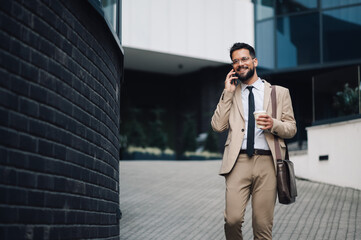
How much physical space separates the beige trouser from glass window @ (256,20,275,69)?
1485 cm

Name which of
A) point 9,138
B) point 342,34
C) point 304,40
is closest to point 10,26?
point 9,138

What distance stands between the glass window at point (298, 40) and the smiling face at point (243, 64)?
1382 cm

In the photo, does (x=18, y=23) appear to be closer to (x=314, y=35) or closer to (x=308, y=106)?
(x=308, y=106)

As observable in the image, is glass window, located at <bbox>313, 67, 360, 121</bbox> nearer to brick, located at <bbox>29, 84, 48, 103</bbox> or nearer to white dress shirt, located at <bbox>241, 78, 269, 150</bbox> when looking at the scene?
white dress shirt, located at <bbox>241, 78, 269, 150</bbox>

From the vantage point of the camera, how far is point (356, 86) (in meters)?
13.1

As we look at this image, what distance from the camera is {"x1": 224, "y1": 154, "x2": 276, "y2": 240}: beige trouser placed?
481 centimetres

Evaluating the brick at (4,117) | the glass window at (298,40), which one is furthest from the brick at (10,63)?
the glass window at (298,40)

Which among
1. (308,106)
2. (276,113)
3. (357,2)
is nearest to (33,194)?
(276,113)

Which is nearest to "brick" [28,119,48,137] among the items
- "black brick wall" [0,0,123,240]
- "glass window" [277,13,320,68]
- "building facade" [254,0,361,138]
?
"black brick wall" [0,0,123,240]

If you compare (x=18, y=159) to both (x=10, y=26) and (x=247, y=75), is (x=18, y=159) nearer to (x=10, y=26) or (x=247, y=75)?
(x=10, y=26)

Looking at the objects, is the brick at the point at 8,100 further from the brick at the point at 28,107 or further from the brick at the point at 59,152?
the brick at the point at 59,152

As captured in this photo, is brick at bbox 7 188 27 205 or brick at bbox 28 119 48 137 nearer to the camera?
brick at bbox 7 188 27 205

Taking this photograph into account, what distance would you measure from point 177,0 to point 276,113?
51.4 ft

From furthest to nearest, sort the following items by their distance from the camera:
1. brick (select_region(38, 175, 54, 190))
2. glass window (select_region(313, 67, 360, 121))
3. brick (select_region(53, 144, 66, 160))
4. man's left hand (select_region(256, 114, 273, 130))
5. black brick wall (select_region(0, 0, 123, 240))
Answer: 1. glass window (select_region(313, 67, 360, 121))
2. man's left hand (select_region(256, 114, 273, 130))
3. brick (select_region(53, 144, 66, 160))
4. brick (select_region(38, 175, 54, 190))
5. black brick wall (select_region(0, 0, 123, 240))
